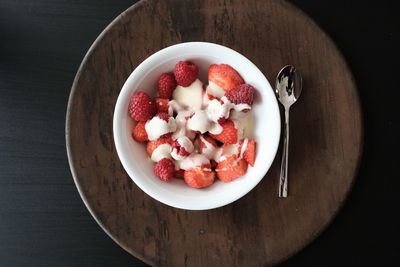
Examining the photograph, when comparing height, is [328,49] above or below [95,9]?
below

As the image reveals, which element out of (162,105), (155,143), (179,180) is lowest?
(179,180)

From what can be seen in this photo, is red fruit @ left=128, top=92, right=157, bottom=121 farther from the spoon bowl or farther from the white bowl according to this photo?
the spoon bowl

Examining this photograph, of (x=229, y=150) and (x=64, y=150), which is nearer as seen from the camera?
(x=229, y=150)

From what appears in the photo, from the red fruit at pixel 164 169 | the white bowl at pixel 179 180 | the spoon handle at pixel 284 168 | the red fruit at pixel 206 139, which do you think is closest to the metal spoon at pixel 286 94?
the spoon handle at pixel 284 168

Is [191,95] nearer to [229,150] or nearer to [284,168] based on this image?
[229,150]

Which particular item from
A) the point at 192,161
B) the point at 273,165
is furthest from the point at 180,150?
the point at 273,165

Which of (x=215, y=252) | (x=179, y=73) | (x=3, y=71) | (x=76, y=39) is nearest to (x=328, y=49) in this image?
(x=179, y=73)

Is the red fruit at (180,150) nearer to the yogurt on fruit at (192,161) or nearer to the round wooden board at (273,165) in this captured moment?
the yogurt on fruit at (192,161)

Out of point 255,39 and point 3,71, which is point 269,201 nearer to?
point 255,39
